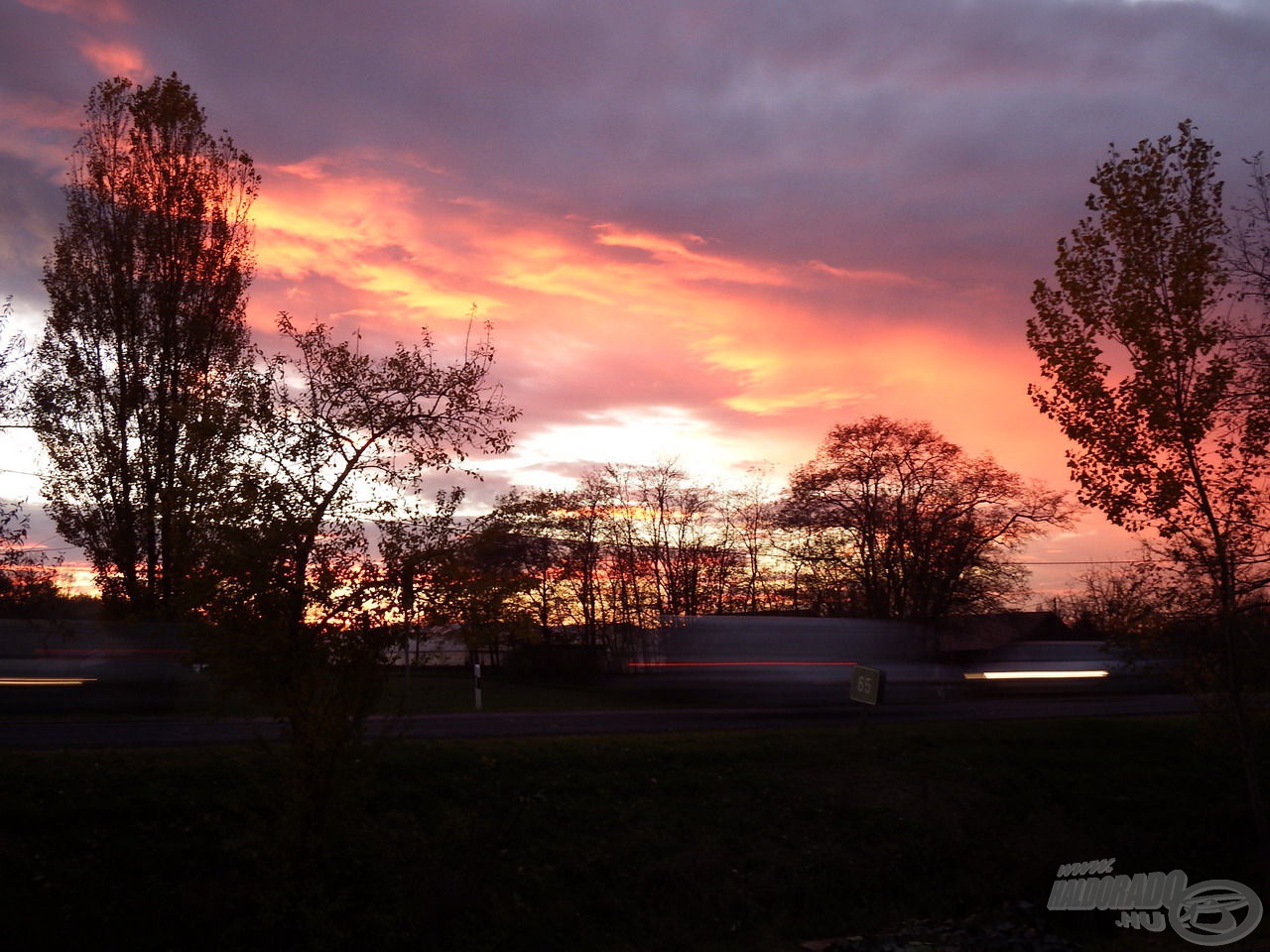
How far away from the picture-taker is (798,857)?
16.6m

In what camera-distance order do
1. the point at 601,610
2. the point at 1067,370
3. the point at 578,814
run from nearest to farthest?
the point at 578,814
the point at 1067,370
the point at 601,610

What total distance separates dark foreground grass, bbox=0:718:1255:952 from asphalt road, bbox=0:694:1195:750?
1562mm

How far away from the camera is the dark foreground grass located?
38.5ft

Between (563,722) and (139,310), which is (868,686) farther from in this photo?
(139,310)

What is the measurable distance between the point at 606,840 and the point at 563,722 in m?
8.61

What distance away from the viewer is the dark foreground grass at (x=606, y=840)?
11.7m

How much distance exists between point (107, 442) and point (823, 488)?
122 feet

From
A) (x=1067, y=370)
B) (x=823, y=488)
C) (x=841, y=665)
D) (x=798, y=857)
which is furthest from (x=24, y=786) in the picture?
(x=823, y=488)

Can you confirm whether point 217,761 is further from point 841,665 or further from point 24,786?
point 841,665

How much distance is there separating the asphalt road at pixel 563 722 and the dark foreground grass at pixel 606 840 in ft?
5.13

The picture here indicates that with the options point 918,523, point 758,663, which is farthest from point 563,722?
point 918,523

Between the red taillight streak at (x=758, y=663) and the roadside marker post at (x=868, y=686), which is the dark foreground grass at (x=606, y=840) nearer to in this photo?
the roadside marker post at (x=868, y=686)

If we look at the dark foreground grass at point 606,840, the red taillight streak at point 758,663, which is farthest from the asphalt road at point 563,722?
the dark foreground grass at point 606,840

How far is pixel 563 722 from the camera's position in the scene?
79.5ft
